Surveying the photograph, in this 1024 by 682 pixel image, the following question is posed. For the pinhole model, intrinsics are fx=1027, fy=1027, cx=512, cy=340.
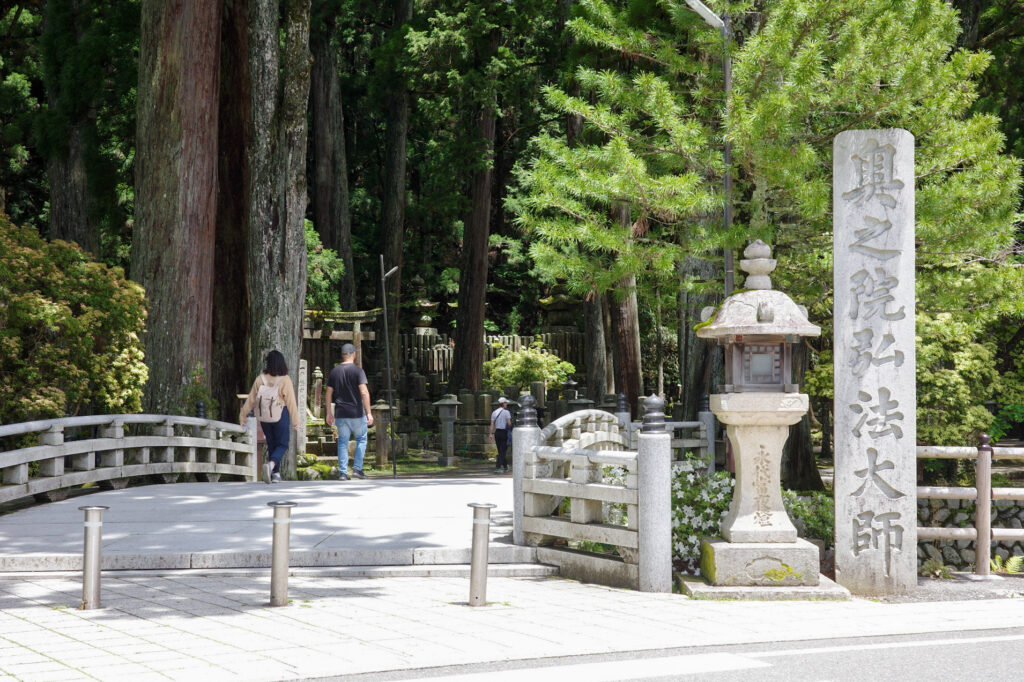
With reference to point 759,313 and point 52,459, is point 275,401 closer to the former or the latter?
point 52,459

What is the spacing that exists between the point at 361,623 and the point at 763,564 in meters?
3.44

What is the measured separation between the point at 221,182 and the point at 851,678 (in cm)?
1629

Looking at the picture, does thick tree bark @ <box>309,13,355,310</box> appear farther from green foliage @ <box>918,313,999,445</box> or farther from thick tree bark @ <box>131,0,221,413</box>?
green foliage @ <box>918,313,999,445</box>

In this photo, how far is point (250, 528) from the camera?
1019cm

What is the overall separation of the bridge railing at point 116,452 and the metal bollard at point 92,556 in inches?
158

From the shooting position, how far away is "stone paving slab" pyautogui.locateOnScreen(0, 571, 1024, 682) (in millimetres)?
6055

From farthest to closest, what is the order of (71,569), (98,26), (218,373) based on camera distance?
(98,26)
(218,373)
(71,569)

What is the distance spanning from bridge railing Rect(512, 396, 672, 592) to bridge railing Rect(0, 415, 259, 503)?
18.2 ft

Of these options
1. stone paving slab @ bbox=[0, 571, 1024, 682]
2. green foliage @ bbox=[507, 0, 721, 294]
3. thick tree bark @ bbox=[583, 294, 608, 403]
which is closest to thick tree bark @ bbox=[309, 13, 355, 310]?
thick tree bark @ bbox=[583, 294, 608, 403]

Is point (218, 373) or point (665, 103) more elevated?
point (665, 103)

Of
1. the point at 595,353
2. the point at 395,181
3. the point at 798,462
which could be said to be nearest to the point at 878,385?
the point at 798,462

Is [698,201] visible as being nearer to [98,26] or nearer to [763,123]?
[763,123]

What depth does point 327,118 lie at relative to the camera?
33.7 meters

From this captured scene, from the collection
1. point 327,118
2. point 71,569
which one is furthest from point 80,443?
point 327,118
